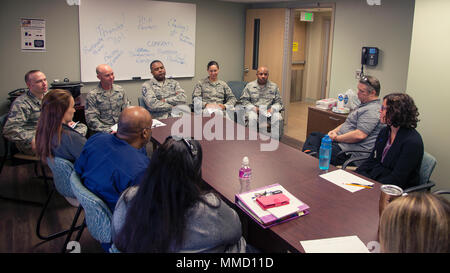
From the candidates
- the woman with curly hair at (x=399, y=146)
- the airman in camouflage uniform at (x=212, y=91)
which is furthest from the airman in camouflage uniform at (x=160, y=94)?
the woman with curly hair at (x=399, y=146)

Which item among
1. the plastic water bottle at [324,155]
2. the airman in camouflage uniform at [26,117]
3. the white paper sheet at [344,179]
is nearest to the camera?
the white paper sheet at [344,179]

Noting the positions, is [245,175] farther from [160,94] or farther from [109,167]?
[160,94]

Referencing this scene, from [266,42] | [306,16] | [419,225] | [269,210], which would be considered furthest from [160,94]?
[419,225]

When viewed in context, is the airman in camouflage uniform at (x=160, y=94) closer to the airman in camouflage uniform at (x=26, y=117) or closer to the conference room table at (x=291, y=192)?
the airman in camouflage uniform at (x=26, y=117)

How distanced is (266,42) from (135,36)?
2.17 metres

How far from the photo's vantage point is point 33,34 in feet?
14.7

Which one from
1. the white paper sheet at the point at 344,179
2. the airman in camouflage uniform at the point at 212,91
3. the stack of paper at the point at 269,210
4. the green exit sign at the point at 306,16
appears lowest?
the stack of paper at the point at 269,210

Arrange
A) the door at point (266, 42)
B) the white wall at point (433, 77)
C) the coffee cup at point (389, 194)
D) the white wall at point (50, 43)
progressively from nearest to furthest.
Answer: the coffee cup at point (389, 194)
the white wall at point (433, 77)
the white wall at point (50, 43)
the door at point (266, 42)

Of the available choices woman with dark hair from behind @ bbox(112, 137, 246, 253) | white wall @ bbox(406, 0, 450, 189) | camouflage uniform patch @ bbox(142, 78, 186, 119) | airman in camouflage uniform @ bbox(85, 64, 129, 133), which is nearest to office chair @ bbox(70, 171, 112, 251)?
woman with dark hair from behind @ bbox(112, 137, 246, 253)

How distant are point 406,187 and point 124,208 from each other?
2.06 metres

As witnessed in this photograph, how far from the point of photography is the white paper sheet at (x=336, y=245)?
152 cm

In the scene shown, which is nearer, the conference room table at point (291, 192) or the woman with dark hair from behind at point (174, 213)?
the woman with dark hair from behind at point (174, 213)

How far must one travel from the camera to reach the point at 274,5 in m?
6.00

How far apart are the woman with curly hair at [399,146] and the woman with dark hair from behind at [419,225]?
59.3 inches
